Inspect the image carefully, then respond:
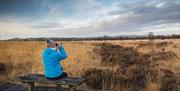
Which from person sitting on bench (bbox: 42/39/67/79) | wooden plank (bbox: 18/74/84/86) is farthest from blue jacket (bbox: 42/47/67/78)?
wooden plank (bbox: 18/74/84/86)

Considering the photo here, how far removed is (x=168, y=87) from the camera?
611 centimetres

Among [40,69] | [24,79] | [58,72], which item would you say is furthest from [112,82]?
[40,69]

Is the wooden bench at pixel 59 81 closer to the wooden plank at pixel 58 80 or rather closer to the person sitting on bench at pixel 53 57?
the wooden plank at pixel 58 80

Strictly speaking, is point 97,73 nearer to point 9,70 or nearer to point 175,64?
point 9,70

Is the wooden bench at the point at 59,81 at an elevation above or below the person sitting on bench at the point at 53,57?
below

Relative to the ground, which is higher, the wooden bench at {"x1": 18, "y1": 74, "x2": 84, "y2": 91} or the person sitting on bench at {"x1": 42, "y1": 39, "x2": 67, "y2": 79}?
the person sitting on bench at {"x1": 42, "y1": 39, "x2": 67, "y2": 79}

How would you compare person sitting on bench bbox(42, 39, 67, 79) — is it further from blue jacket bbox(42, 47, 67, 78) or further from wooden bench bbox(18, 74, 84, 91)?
wooden bench bbox(18, 74, 84, 91)

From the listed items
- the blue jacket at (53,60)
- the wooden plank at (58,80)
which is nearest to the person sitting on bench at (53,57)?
the blue jacket at (53,60)

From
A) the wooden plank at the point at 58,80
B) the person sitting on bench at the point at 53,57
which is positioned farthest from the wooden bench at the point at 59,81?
the person sitting on bench at the point at 53,57

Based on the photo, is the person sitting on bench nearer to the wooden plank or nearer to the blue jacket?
the blue jacket

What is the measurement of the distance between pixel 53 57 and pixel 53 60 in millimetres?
86

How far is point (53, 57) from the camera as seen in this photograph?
15.5 ft

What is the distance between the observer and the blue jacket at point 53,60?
184 inches

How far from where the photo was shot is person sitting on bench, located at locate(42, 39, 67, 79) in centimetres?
464
